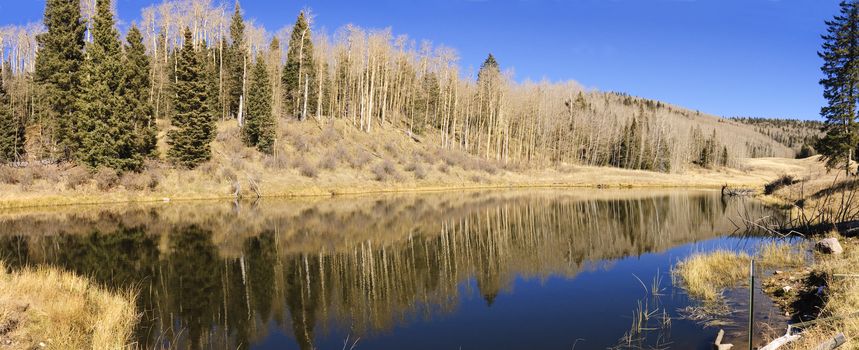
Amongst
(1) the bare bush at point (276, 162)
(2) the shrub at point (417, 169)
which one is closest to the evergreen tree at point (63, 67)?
(1) the bare bush at point (276, 162)

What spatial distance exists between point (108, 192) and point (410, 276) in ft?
102

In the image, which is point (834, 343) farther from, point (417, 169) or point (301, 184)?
point (417, 169)

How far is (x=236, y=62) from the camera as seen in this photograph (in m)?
56.2

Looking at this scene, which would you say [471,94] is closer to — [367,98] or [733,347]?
[367,98]

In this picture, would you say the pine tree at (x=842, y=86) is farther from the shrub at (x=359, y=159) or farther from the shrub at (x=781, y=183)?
the shrub at (x=359, y=159)

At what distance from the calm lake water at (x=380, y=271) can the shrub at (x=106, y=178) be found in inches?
176

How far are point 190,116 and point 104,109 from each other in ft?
21.0

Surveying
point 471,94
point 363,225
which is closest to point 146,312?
point 363,225

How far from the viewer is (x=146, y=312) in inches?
415

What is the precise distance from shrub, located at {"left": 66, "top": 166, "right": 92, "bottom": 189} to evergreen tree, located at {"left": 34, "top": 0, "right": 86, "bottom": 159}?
119 inches

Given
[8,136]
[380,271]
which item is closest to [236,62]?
[8,136]

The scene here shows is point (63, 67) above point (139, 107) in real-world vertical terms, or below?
above

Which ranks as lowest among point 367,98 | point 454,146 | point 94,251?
point 94,251

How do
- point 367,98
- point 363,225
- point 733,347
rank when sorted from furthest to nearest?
point 367,98, point 363,225, point 733,347
